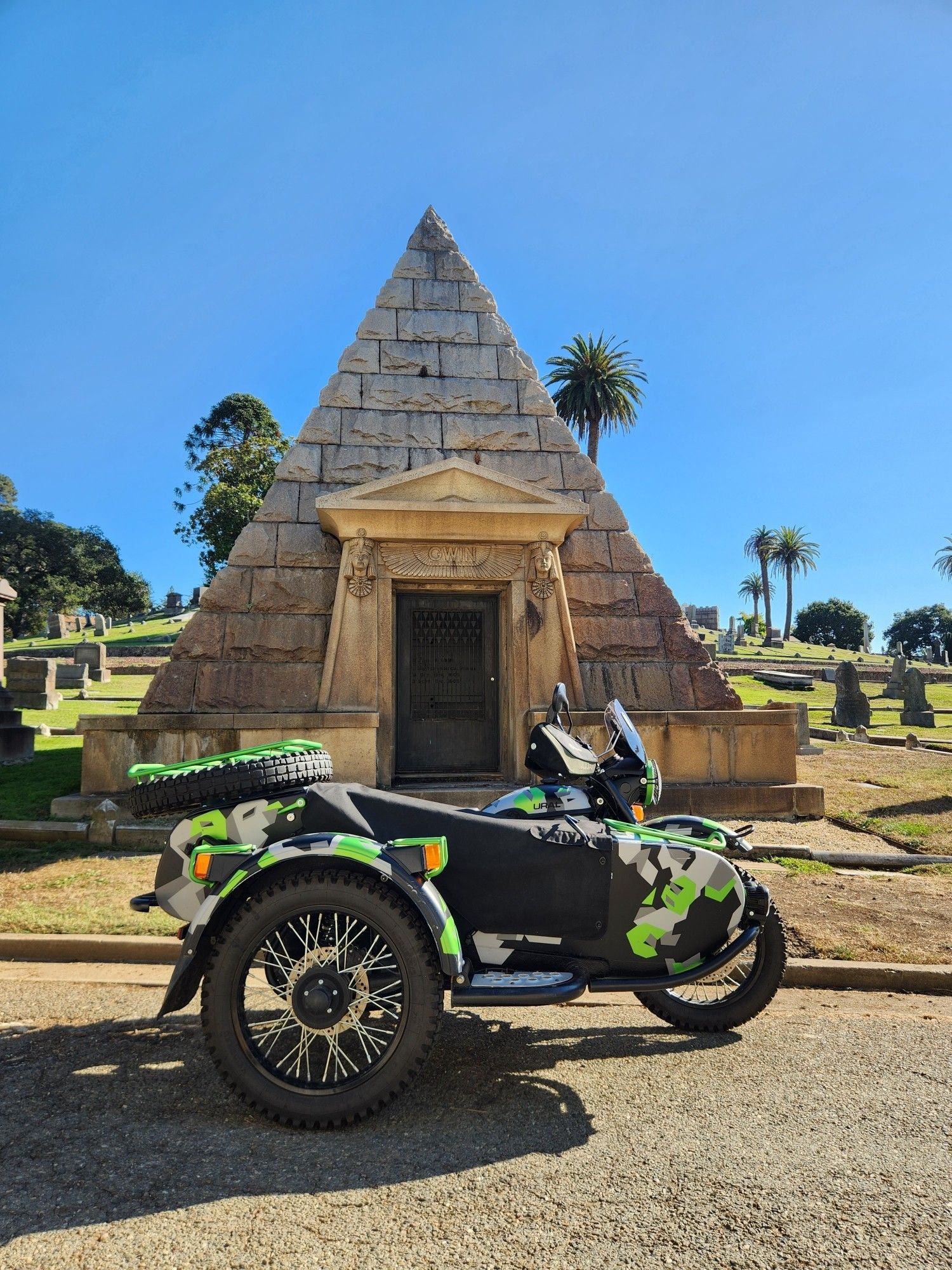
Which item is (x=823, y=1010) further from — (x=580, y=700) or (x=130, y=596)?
(x=130, y=596)

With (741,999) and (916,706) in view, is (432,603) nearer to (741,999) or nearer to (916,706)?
(741,999)

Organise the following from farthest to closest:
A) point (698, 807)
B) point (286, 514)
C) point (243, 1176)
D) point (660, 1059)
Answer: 1. point (286, 514)
2. point (698, 807)
3. point (660, 1059)
4. point (243, 1176)

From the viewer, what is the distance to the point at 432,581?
9.30 metres

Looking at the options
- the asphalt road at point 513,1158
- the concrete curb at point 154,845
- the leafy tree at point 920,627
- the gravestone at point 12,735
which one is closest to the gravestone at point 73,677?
the gravestone at point 12,735

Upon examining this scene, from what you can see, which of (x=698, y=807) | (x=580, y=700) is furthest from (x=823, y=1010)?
(x=580, y=700)

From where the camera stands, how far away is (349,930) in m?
2.94

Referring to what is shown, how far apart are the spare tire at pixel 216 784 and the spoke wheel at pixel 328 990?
0.40 m

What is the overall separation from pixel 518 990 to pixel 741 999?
1319 millimetres

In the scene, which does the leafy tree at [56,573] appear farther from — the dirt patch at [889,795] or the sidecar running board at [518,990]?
the sidecar running board at [518,990]

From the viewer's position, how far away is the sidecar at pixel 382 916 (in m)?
2.86

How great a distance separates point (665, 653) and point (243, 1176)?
7864 mm

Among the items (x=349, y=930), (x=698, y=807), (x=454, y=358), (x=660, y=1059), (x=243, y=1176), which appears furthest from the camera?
(x=454, y=358)

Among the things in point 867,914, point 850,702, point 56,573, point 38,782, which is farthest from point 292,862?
point 56,573

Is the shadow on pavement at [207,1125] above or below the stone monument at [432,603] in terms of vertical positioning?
below
